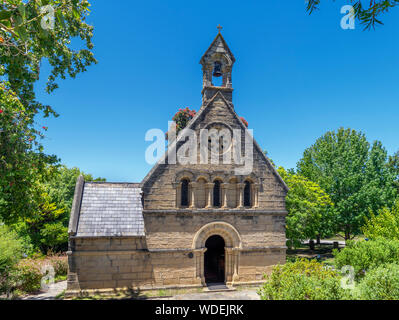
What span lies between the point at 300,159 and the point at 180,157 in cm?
2831

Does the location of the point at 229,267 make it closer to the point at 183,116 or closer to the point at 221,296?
the point at 221,296

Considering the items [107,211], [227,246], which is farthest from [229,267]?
[107,211]

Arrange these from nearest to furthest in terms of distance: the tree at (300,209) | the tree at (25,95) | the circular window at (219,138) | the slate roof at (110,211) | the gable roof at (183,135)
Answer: the tree at (25,95), the slate roof at (110,211), the gable roof at (183,135), the circular window at (219,138), the tree at (300,209)

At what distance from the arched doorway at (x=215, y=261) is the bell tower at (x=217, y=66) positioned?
11.1 metres

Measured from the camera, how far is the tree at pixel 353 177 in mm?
28844

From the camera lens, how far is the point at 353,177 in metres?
29.5

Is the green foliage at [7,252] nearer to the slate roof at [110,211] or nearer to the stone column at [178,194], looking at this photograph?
the slate roof at [110,211]

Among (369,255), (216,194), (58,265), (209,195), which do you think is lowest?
(58,265)

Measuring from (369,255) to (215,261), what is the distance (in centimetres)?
1052

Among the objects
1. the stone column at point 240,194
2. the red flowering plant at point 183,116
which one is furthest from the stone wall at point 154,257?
the red flowering plant at point 183,116

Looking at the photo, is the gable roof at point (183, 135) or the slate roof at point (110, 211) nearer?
the slate roof at point (110, 211)

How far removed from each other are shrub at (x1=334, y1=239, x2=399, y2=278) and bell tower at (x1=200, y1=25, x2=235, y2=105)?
39.8 ft

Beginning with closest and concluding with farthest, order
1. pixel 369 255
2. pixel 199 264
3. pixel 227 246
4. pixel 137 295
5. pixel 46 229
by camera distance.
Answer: pixel 369 255 → pixel 137 295 → pixel 199 264 → pixel 227 246 → pixel 46 229
